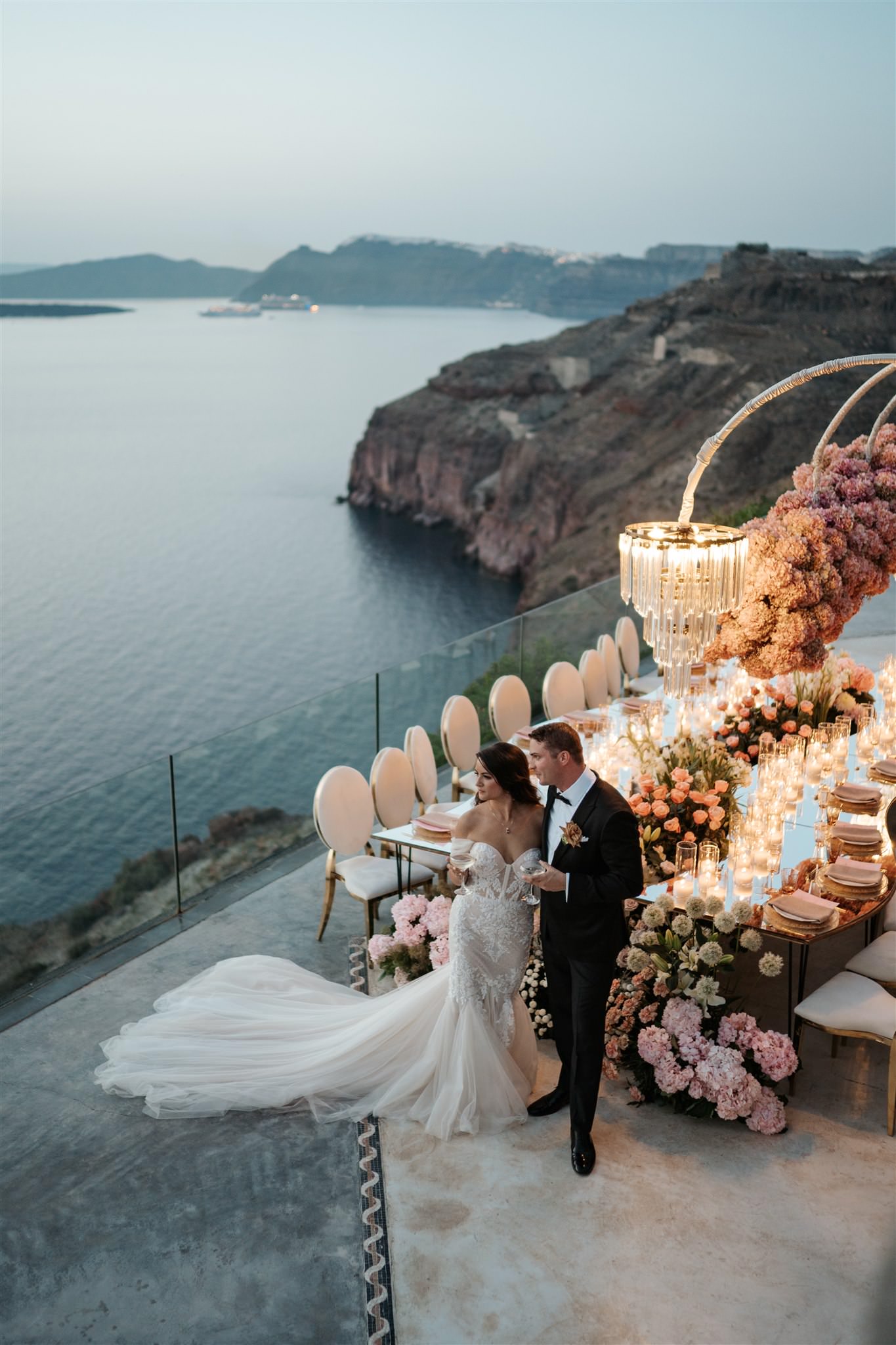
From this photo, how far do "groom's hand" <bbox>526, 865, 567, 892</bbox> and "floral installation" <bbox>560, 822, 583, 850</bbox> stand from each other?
14 cm

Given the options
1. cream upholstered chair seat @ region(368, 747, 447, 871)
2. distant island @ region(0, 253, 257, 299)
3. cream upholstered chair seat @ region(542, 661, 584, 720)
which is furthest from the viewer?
distant island @ region(0, 253, 257, 299)

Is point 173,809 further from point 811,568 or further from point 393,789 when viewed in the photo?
point 811,568

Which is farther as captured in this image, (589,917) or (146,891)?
(146,891)

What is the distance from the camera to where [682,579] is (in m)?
5.20

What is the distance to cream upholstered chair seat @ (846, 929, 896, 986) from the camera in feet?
16.5

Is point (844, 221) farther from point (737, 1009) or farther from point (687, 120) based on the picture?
point (737, 1009)

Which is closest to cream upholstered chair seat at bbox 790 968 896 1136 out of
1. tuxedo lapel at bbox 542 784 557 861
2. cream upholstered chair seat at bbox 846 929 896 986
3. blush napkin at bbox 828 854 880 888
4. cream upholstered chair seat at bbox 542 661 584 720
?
cream upholstered chair seat at bbox 846 929 896 986

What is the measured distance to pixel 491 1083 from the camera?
15.5ft

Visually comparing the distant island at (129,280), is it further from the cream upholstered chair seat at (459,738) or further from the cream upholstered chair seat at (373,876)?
the cream upholstered chair seat at (373,876)

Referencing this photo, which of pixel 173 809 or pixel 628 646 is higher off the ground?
pixel 628 646

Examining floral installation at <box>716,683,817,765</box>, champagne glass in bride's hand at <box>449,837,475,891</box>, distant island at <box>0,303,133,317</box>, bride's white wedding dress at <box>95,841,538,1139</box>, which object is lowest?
bride's white wedding dress at <box>95,841,538,1139</box>

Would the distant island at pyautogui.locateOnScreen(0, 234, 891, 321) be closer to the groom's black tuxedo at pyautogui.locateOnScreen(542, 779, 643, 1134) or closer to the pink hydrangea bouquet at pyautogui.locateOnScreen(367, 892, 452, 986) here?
the pink hydrangea bouquet at pyautogui.locateOnScreen(367, 892, 452, 986)

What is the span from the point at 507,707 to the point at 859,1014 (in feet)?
12.4

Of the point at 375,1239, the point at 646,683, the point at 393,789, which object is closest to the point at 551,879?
the point at 375,1239
